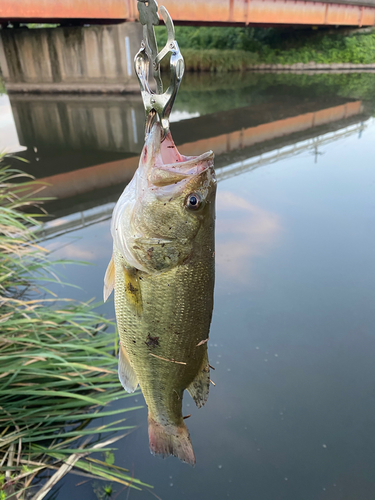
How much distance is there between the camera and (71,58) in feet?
66.3

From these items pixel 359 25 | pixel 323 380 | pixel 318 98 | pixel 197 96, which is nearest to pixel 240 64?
pixel 359 25

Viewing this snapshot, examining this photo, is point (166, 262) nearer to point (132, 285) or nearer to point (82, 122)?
point (132, 285)

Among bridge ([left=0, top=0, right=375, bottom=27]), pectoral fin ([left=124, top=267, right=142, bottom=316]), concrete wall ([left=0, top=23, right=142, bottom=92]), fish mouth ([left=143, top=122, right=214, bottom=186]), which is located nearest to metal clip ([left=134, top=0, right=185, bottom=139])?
fish mouth ([left=143, top=122, right=214, bottom=186])

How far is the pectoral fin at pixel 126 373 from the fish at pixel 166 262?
0.05 m

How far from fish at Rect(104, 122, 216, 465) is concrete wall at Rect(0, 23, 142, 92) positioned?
1969cm

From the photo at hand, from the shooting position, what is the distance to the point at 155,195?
5.26 ft

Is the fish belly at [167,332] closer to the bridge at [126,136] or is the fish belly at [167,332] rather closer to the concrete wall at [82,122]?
the bridge at [126,136]

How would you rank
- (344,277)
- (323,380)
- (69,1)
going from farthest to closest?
(69,1)
(344,277)
(323,380)

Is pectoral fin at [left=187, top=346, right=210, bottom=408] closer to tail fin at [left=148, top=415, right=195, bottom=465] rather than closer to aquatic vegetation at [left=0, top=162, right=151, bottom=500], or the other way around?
tail fin at [left=148, top=415, right=195, bottom=465]

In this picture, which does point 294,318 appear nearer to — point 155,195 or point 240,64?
point 155,195

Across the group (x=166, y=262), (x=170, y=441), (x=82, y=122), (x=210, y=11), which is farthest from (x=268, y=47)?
(x=170, y=441)

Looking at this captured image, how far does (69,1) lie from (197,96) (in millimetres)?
7811

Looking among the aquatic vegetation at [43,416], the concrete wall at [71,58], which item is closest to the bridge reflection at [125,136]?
the concrete wall at [71,58]

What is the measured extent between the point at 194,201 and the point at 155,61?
0.58 meters
